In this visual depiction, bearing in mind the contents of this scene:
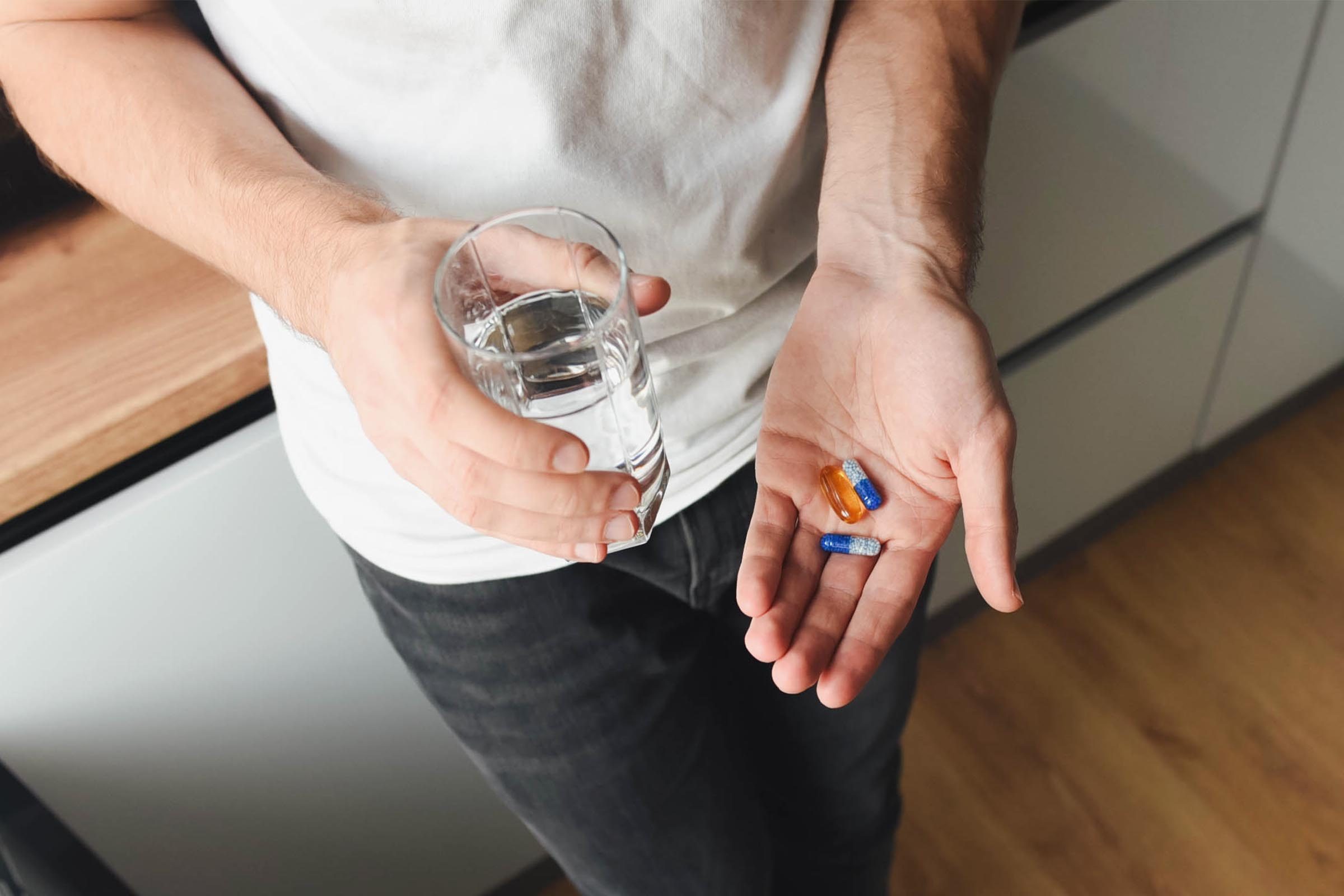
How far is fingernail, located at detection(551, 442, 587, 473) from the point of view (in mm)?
517

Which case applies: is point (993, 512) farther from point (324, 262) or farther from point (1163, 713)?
point (1163, 713)

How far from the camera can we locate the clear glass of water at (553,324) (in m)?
0.54

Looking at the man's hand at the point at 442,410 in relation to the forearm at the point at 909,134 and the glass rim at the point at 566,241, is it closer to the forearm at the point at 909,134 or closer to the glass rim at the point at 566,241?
the glass rim at the point at 566,241

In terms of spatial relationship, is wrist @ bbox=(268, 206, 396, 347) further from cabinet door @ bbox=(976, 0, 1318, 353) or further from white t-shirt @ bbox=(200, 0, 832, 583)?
cabinet door @ bbox=(976, 0, 1318, 353)

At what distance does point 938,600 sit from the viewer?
171 centimetres

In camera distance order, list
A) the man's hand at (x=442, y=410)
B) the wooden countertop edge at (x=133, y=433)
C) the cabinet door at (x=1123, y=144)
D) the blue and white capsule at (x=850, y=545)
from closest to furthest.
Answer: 1. the man's hand at (x=442, y=410)
2. the blue and white capsule at (x=850, y=545)
3. the wooden countertop edge at (x=133, y=433)
4. the cabinet door at (x=1123, y=144)

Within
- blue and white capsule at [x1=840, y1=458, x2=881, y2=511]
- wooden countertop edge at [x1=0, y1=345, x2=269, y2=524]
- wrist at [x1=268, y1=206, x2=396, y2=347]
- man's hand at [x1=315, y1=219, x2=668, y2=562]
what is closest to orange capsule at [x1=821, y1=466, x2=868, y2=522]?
blue and white capsule at [x1=840, y1=458, x2=881, y2=511]

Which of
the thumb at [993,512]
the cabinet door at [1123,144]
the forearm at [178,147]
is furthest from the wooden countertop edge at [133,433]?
the cabinet door at [1123,144]

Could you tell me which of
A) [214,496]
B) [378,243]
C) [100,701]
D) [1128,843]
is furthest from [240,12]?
[1128,843]

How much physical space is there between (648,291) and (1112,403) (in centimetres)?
122

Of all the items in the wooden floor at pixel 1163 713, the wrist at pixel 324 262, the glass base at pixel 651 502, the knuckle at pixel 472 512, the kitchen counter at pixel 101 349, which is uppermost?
the wrist at pixel 324 262

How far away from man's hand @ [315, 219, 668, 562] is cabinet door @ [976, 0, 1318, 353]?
2.51 ft

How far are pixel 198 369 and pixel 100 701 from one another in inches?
14.6

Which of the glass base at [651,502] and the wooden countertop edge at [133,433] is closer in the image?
the glass base at [651,502]
